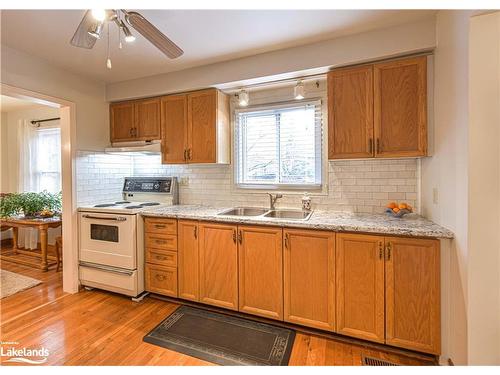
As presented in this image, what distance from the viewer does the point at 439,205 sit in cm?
191

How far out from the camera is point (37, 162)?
4.57 m

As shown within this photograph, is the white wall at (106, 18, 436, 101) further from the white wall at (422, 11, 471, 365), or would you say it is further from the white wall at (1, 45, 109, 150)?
the white wall at (1, 45, 109, 150)

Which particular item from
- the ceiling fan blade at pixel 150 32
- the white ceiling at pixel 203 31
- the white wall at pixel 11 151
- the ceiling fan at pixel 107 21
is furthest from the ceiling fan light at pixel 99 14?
the white wall at pixel 11 151

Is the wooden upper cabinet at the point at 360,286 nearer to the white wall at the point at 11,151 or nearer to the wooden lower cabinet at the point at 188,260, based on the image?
the wooden lower cabinet at the point at 188,260

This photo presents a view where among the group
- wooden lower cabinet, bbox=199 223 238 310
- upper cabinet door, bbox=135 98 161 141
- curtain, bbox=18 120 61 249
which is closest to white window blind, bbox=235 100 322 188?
wooden lower cabinet, bbox=199 223 238 310

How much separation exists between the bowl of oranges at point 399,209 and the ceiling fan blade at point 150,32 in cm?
206

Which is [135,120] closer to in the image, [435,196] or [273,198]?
[273,198]

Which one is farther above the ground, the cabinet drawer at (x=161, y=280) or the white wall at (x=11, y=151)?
the white wall at (x=11, y=151)

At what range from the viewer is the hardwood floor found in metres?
1.82

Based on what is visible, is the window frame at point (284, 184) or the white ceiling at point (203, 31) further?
the window frame at point (284, 184)

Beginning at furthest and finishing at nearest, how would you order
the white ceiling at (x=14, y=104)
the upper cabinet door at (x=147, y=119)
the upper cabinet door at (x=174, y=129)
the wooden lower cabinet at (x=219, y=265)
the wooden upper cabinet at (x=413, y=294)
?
the white ceiling at (x=14, y=104), the upper cabinet door at (x=147, y=119), the upper cabinet door at (x=174, y=129), the wooden lower cabinet at (x=219, y=265), the wooden upper cabinet at (x=413, y=294)

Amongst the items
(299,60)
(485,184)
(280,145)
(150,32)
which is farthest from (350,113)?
(150,32)

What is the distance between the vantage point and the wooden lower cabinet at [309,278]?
2.00 meters

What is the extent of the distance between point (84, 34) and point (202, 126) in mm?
1410
